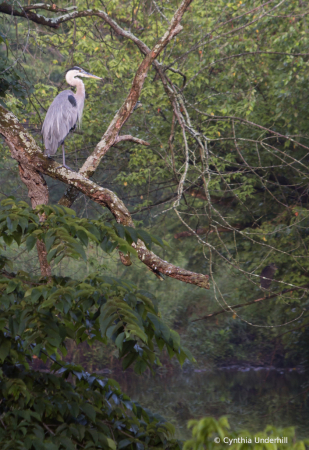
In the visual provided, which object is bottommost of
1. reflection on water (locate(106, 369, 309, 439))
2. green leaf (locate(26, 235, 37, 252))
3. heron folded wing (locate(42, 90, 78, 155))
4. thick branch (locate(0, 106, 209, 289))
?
reflection on water (locate(106, 369, 309, 439))

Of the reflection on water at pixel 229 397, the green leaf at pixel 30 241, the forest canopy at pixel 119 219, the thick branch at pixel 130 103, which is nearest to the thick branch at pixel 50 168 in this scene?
the forest canopy at pixel 119 219

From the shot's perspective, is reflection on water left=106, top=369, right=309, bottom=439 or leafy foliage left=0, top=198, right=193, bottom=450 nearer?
leafy foliage left=0, top=198, right=193, bottom=450

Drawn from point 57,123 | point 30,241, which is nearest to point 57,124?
point 57,123

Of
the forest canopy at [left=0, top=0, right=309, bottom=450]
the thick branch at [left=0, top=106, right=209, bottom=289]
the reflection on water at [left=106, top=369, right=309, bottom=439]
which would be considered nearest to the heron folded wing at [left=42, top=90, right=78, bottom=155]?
the forest canopy at [left=0, top=0, right=309, bottom=450]

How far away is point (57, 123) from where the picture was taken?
3.27 m

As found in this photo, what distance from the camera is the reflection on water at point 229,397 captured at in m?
7.61

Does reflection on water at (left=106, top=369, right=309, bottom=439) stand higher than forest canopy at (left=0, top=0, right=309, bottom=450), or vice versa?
forest canopy at (left=0, top=0, right=309, bottom=450)

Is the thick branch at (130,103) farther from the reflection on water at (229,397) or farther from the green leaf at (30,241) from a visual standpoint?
the reflection on water at (229,397)

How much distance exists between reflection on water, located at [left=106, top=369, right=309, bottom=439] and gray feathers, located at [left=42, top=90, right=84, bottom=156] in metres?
5.16

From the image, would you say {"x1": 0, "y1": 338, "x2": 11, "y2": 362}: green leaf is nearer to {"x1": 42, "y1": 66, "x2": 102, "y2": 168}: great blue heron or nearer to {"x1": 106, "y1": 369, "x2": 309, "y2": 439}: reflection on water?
{"x1": 42, "y1": 66, "x2": 102, "y2": 168}: great blue heron

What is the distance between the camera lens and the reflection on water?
25.0ft

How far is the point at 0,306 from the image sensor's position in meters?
1.45

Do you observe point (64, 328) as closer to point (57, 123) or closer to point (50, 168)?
point (50, 168)

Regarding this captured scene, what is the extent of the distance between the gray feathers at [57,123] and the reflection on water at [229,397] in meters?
5.16
